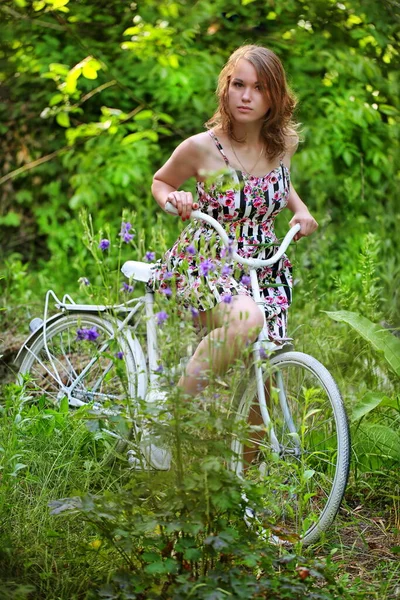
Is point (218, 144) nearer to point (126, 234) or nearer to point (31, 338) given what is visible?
point (126, 234)

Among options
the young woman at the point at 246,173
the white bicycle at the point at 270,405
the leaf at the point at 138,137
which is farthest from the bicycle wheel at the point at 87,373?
the leaf at the point at 138,137

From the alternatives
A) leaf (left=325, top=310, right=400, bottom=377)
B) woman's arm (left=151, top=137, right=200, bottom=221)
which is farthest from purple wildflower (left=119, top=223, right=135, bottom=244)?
leaf (left=325, top=310, right=400, bottom=377)

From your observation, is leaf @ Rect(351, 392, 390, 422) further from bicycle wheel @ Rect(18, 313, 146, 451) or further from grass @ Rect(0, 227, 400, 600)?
bicycle wheel @ Rect(18, 313, 146, 451)

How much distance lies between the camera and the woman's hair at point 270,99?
3.44m

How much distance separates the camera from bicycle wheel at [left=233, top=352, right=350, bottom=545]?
304cm

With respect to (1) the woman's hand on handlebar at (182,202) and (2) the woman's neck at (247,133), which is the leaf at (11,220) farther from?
(1) the woman's hand on handlebar at (182,202)

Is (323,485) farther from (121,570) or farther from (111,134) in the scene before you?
A: (111,134)

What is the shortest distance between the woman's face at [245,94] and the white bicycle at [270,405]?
422mm

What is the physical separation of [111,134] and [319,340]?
2742 millimetres

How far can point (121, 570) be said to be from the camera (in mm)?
2576

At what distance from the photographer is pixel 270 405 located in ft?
11.3

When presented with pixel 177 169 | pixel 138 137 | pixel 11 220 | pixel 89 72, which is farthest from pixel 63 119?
pixel 177 169

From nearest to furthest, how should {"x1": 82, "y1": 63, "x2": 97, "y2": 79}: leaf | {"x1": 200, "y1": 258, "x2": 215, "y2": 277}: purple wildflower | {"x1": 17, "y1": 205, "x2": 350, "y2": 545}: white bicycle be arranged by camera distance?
{"x1": 200, "y1": 258, "x2": 215, "y2": 277}: purple wildflower, {"x1": 17, "y1": 205, "x2": 350, "y2": 545}: white bicycle, {"x1": 82, "y1": 63, "x2": 97, "y2": 79}: leaf

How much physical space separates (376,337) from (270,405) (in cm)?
61
